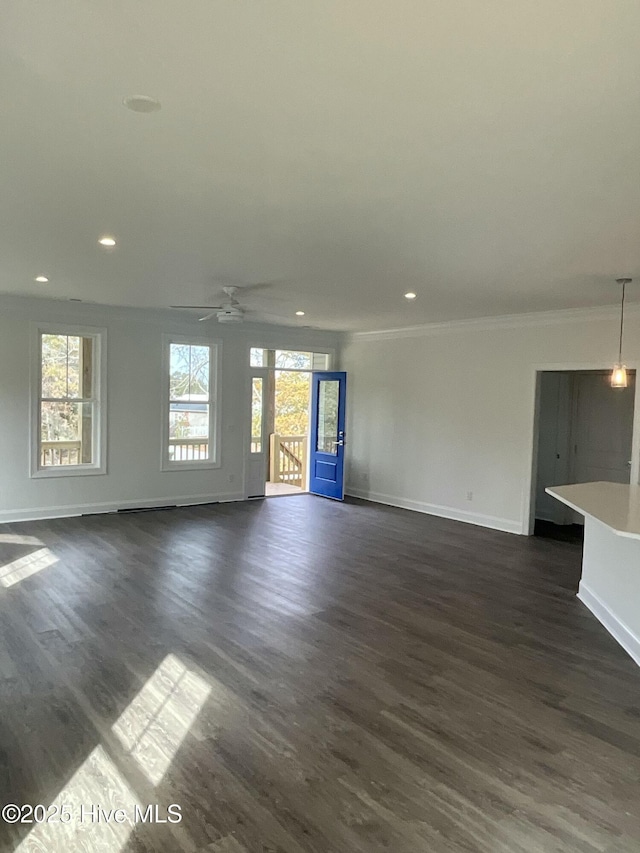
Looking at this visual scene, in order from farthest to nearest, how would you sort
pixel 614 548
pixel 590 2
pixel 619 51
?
pixel 614 548 → pixel 619 51 → pixel 590 2

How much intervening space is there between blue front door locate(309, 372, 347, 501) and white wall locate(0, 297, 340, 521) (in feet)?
2.92

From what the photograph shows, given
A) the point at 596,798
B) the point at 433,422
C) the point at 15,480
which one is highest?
the point at 433,422

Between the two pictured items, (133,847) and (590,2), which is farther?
(133,847)

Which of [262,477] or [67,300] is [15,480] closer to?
[67,300]

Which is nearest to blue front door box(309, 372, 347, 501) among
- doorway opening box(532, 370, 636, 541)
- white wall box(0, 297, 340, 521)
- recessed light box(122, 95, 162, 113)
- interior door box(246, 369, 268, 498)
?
white wall box(0, 297, 340, 521)

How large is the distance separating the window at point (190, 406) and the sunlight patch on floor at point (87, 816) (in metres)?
6.07

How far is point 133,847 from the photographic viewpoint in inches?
82.4

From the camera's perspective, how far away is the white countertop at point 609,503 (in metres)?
3.42

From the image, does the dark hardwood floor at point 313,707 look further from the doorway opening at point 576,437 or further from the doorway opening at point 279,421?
the doorway opening at point 279,421

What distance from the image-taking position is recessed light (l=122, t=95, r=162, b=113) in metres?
2.22

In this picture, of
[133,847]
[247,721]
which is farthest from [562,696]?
[133,847]

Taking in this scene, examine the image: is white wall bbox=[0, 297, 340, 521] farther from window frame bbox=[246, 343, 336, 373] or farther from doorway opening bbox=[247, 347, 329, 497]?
doorway opening bbox=[247, 347, 329, 497]

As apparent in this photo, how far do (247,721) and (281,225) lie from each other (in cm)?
293

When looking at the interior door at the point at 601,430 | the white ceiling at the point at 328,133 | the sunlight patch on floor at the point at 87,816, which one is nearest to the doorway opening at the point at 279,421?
the interior door at the point at 601,430
